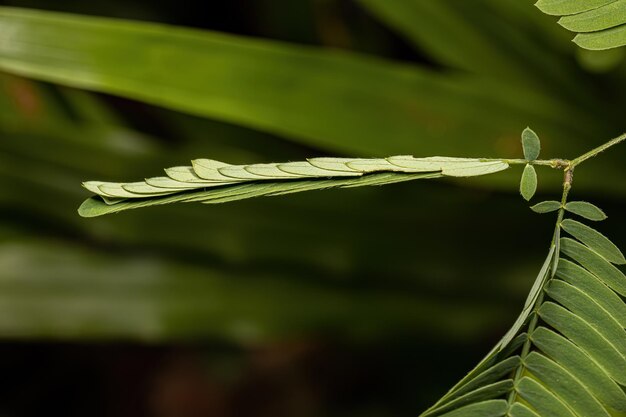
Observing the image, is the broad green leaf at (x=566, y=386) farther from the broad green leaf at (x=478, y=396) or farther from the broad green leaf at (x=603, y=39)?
the broad green leaf at (x=603, y=39)

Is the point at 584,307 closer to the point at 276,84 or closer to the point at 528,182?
the point at 528,182

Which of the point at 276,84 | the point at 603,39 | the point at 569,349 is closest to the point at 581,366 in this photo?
the point at 569,349

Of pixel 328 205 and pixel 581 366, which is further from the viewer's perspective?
pixel 328 205

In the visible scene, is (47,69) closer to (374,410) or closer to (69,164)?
(69,164)

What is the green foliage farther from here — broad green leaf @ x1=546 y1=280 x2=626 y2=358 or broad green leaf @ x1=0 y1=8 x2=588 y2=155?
broad green leaf @ x1=0 y1=8 x2=588 y2=155

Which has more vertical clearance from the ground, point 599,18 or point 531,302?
point 599,18
